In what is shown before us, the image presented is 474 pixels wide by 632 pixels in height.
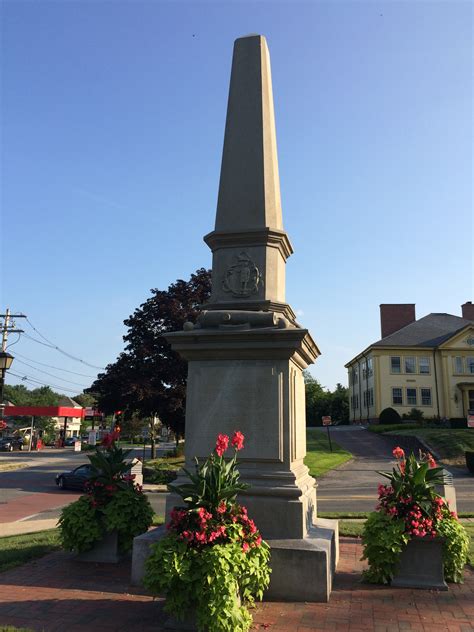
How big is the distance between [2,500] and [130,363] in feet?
36.2

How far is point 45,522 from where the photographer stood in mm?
13383

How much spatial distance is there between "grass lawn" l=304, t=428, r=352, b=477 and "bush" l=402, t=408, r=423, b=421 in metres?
12.3

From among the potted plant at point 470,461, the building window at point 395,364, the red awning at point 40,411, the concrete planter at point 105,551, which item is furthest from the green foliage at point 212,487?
the red awning at point 40,411

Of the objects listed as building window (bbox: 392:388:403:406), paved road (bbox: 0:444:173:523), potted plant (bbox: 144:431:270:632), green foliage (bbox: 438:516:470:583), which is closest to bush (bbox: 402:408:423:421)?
building window (bbox: 392:388:403:406)

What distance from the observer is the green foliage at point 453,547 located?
20.5 feet

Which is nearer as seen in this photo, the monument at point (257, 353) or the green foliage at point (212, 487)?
the green foliage at point (212, 487)

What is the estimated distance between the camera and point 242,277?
24.6 feet

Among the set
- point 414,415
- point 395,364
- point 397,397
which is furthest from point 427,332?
point 414,415

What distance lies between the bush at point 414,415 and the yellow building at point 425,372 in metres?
0.74

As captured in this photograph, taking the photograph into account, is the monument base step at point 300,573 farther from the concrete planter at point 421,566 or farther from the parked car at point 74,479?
the parked car at point 74,479

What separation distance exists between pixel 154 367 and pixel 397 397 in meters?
31.9

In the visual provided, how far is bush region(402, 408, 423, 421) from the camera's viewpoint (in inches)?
1953

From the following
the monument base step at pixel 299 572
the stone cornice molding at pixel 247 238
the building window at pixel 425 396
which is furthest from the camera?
the building window at pixel 425 396

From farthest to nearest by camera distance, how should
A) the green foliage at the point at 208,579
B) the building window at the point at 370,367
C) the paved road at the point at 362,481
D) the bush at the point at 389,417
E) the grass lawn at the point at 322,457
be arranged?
the building window at the point at 370,367 → the bush at the point at 389,417 → the grass lawn at the point at 322,457 → the paved road at the point at 362,481 → the green foliage at the point at 208,579
